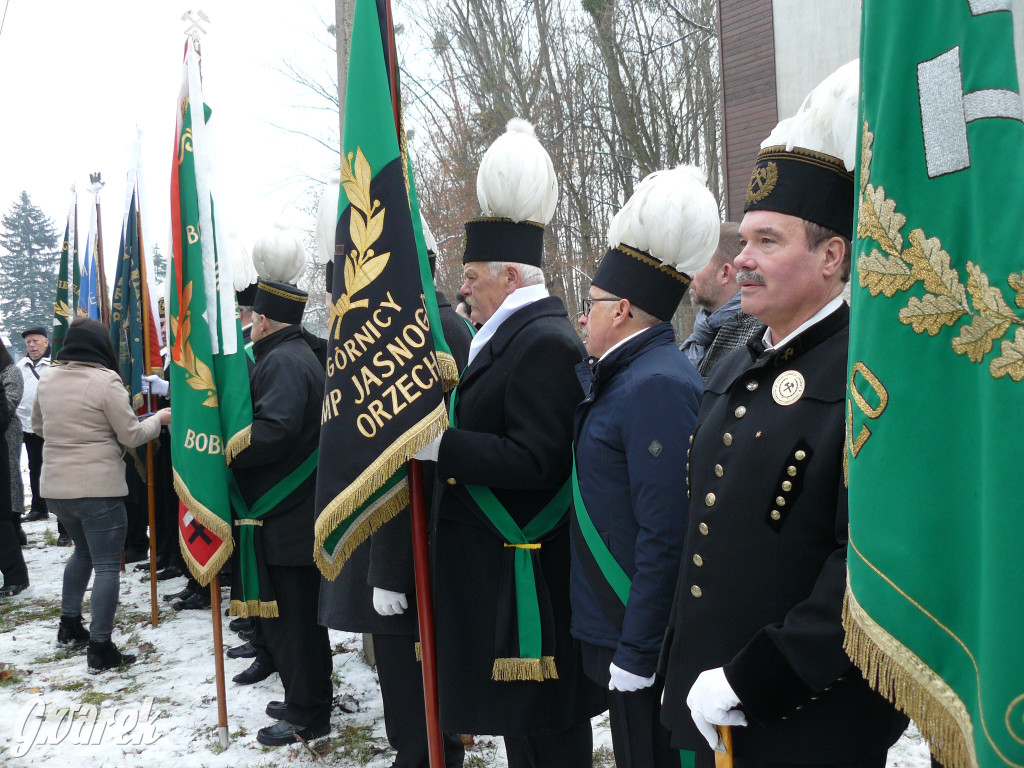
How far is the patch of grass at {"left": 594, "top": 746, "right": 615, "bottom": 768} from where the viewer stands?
150 inches

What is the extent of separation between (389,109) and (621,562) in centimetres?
170

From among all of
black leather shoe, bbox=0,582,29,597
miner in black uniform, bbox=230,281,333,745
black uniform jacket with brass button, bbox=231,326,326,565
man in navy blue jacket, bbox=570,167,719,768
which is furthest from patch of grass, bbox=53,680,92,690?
man in navy blue jacket, bbox=570,167,719,768

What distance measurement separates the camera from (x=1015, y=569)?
1189mm

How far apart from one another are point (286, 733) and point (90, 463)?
7.68 ft

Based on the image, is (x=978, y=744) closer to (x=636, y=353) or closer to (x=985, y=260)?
(x=985, y=260)

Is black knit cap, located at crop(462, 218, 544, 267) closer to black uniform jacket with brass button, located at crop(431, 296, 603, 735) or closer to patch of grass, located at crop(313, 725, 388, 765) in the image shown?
black uniform jacket with brass button, located at crop(431, 296, 603, 735)

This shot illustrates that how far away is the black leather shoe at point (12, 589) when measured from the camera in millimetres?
7117

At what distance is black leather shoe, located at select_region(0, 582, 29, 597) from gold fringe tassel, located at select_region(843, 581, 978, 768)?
24.8 ft

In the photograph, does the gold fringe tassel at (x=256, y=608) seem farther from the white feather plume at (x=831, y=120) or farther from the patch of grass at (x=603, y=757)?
the white feather plume at (x=831, y=120)

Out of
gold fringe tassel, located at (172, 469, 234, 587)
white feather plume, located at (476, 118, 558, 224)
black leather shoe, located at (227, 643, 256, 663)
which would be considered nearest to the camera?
white feather plume, located at (476, 118, 558, 224)

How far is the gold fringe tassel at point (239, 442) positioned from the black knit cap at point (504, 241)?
1.65 meters

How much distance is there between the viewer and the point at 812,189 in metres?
1.91

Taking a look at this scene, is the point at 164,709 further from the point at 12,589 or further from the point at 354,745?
the point at 12,589

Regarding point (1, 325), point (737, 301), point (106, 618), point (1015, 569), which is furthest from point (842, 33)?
point (1, 325)
